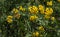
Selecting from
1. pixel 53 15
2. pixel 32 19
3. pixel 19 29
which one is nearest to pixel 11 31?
pixel 19 29

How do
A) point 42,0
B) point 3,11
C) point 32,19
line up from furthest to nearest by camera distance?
point 42,0, point 3,11, point 32,19

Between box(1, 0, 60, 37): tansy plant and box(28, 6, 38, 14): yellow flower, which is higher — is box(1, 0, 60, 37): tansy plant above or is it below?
below

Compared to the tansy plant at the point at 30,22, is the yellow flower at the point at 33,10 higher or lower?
higher

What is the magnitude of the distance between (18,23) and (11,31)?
257 mm

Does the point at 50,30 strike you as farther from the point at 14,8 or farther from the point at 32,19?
the point at 14,8

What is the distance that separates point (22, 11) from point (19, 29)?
0.28 metres

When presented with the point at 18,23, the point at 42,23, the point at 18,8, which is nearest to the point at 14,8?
the point at 18,8

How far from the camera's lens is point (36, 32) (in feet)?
10.8

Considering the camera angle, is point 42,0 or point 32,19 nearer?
point 32,19

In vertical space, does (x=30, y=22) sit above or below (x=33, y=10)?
below

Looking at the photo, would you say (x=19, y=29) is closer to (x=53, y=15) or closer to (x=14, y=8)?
(x=14, y=8)

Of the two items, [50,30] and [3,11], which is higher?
[3,11]

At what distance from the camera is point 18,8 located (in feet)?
11.4

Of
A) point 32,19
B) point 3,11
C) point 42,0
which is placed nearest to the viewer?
point 32,19
